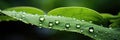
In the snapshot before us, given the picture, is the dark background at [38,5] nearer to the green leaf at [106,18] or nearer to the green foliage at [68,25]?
the green leaf at [106,18]

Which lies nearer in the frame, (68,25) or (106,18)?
(68,25)

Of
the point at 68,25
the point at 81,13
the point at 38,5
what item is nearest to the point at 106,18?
the point at 81,13

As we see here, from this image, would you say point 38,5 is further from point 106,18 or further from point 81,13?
point 81,13

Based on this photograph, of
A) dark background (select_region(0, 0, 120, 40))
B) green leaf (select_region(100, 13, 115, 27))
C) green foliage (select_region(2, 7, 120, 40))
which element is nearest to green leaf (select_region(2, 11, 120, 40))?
green foliage (select_region(2, 7, 120, 40))

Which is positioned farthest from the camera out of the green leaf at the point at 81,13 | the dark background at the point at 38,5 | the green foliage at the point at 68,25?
the dark background at the point at 38,5

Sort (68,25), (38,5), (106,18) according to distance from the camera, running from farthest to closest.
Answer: (38,5), (106,18), (68,25)

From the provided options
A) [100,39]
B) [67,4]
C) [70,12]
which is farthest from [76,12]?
[67,4]

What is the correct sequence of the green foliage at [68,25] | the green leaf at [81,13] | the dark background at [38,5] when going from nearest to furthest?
the green foliage at [68,25]
the green leaf at [81,13]
the dark background at [38,5]

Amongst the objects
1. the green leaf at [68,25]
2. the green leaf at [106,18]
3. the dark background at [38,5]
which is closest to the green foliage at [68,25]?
the green leaf at [68,25]
